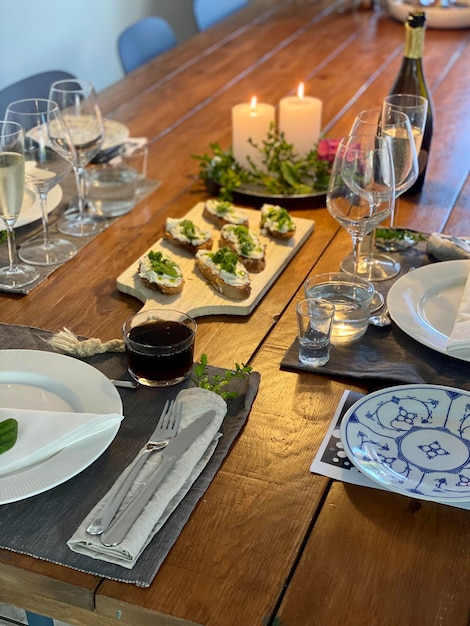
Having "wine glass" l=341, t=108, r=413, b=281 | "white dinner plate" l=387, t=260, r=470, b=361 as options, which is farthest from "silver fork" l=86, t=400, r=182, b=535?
"wine glass" l=341, t=108, r=413, b=281

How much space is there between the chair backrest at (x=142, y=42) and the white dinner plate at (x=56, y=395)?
181 cm

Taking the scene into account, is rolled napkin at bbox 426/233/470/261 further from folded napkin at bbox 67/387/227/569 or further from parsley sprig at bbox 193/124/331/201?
folded napkin at bbox 67/387/227/569

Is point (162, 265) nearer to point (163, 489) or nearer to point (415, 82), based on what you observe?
point (163, 489)

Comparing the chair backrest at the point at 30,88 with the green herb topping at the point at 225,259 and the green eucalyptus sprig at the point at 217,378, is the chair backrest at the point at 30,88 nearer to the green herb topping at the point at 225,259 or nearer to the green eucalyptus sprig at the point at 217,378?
the green herb topping at the point at 225,259

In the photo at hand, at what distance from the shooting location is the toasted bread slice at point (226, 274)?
4.09 feet

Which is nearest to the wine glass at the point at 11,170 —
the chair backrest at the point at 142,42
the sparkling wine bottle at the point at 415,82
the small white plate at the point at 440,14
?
the sparkling wine bottle at the point at 415,82

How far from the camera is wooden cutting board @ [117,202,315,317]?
124 centimetres

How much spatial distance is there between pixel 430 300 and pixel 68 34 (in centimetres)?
289

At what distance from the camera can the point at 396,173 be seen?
51.3 inches

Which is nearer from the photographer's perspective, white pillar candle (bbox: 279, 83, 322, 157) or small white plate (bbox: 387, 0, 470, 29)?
white pillar candle (bbox: 279, 83, 322, 157)

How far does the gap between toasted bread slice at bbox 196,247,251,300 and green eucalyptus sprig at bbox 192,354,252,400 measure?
19 cm

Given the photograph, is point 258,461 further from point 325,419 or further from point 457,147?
point 457,147

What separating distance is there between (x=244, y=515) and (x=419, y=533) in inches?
7.2

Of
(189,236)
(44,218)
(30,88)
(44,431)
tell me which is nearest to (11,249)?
(44,218)
